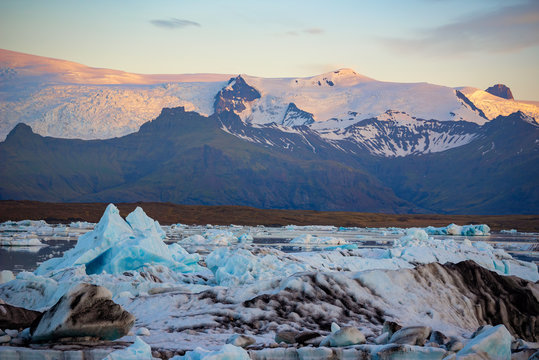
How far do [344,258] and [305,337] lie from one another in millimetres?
12235

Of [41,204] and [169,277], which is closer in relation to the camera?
[169,277]

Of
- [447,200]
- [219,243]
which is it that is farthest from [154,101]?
[219,243]

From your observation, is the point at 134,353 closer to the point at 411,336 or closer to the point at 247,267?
the point at 411,336

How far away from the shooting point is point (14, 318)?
871 centimetres

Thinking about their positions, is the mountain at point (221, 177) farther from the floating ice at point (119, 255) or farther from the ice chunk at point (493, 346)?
the ice chunk at point (493, 346)

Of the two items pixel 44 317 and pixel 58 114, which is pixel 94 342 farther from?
pixel 58 114

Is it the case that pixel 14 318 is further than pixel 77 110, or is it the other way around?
pixel 77 110

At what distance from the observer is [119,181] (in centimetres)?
18038

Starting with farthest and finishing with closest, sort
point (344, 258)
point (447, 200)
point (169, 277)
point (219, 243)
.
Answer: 1. point (447, 200)
2. point (219, 243)
3. point (344, 258)
4. point (169, 277)

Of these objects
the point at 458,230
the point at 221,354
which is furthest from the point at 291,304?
the point at 458,230

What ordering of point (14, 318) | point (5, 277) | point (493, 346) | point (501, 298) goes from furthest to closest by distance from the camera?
point (5, 277) < point (501, 298) < point (14, 318) < point (493, 346)

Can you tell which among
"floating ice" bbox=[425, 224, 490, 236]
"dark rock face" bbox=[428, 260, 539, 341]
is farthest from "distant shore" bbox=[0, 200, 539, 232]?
"dark rock face" bbox=[428, 260, 539, 341]

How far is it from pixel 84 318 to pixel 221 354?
2375 mm

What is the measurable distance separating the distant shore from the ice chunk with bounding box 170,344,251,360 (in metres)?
67.2
